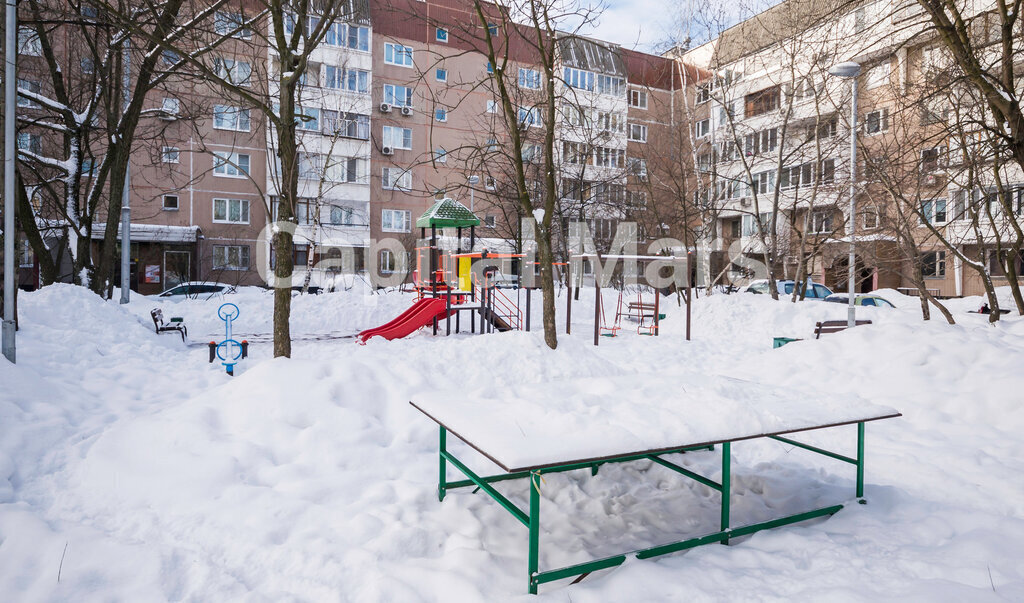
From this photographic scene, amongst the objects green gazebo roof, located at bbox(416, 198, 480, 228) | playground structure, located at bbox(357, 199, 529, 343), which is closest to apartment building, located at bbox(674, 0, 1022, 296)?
green gazebo roof, located at bbox(416, 198, 480, 228)

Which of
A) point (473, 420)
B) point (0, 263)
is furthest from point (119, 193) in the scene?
point (473, 420)

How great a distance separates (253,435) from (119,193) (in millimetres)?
12771

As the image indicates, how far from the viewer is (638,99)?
41.5 meters

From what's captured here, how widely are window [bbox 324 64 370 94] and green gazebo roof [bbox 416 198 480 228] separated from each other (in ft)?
61.0

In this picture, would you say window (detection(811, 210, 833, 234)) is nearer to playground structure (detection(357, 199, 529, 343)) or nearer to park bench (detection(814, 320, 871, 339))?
park bench (detection(814, 320, 871, 339))

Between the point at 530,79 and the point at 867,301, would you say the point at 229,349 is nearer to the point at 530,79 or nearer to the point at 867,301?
the point at 867,301

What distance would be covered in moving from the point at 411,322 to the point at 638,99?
32490 mm

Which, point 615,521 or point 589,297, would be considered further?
point 589,297

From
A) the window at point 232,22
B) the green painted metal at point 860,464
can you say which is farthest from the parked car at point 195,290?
the green painted metal at point 860,464

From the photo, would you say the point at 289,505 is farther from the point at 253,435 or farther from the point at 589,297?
the point at 589,297

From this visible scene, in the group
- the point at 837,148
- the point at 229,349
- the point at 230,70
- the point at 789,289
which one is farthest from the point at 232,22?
the point at 789,289

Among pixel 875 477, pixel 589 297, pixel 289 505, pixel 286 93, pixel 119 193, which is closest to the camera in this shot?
pixel 289 505

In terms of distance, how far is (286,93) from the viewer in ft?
27.0

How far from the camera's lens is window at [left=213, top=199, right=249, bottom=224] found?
107ft
